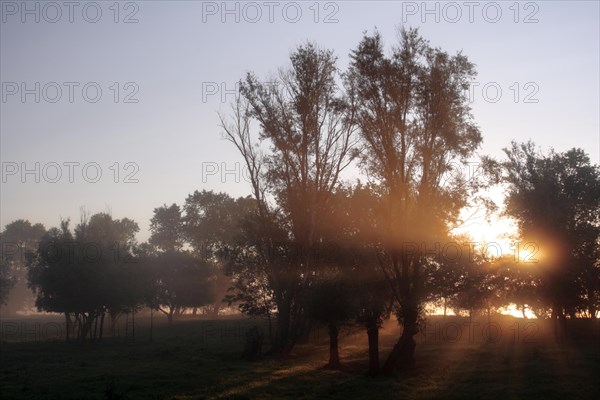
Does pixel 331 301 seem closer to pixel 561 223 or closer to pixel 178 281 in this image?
pixel 561 223

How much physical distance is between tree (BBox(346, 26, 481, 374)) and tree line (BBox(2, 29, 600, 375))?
87 mm

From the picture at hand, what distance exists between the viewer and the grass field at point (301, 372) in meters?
26.6

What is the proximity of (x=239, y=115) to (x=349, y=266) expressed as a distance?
50.6 ft

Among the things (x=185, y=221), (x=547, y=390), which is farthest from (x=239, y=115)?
(x=185, y=221)

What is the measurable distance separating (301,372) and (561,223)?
3229 centimetres

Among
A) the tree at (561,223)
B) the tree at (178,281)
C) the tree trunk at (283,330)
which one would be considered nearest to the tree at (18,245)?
the tree at (178,281)

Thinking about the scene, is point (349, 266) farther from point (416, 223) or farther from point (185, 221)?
point (185, 221)

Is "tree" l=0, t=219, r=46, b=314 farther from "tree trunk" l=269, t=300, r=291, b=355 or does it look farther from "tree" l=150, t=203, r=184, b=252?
"tree trunk" l=269, t=300, r=291, b=355

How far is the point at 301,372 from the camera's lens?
110 feet

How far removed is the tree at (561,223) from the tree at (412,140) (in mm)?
20297

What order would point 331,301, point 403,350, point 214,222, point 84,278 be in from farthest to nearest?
point 214,222 < point 84,278 < point 403,350 < point 331,301

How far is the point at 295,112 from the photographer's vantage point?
1658 inches

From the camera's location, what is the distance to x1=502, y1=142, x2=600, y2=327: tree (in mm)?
51688

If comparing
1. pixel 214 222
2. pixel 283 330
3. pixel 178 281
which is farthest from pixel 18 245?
pixel 283 330
